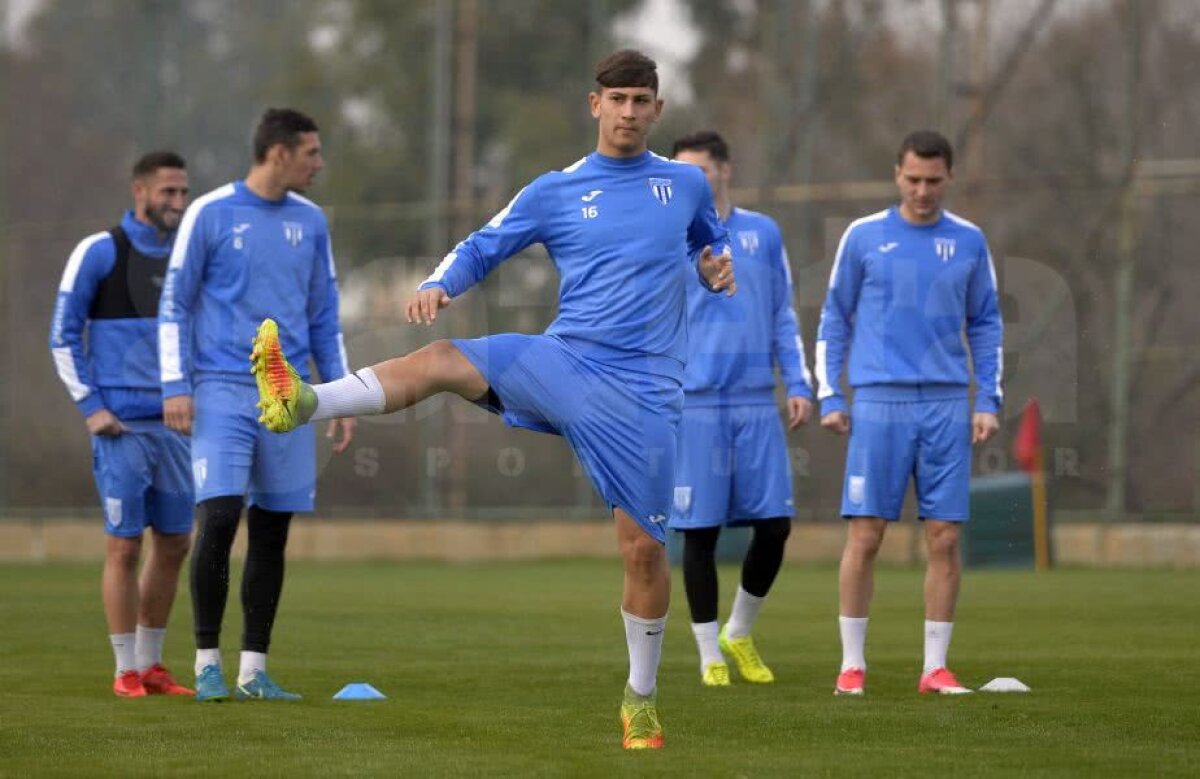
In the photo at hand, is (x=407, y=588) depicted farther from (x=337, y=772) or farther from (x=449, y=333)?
(x=337, y=772)

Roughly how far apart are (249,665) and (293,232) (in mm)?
1919

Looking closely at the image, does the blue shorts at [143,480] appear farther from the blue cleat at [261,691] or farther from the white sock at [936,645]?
the white sock at [936,645]

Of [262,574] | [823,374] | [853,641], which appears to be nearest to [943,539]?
[853,641]

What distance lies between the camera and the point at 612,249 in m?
7.73

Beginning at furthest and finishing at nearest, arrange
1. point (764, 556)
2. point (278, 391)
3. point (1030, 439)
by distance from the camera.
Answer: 1. point (1030, 439)
2. point (764, 556)
3. point (278, 391)

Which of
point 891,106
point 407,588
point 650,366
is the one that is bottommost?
point 407,588

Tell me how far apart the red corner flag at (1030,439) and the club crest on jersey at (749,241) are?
9.54m

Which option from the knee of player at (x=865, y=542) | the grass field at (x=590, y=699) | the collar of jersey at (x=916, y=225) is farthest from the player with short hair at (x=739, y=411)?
the collar of jersey at (x=916, y=225)

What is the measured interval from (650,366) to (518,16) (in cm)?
1619

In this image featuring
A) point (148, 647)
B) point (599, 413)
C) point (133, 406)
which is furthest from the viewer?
point (133, 406)

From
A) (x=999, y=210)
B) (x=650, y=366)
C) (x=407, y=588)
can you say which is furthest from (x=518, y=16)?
(x=650, y=366)

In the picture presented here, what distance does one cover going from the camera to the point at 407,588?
60.0 ft

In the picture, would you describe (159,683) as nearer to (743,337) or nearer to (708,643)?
(708,643)

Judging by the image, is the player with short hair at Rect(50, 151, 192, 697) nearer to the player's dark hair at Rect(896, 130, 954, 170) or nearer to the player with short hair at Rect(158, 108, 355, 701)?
the player with short hair at Rect(158, 108, 355, 701)
